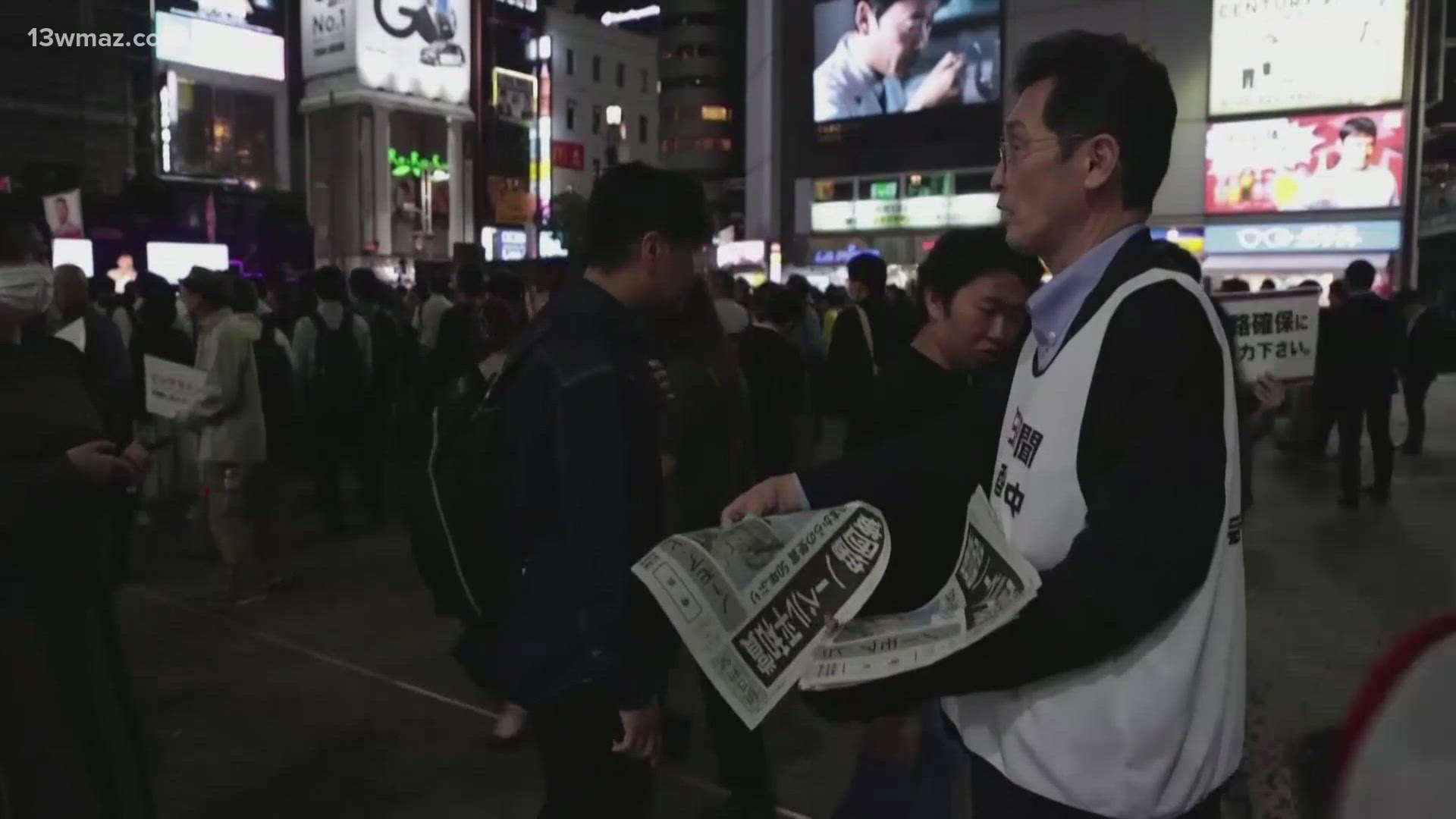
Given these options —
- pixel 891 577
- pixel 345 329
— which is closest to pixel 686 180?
pixel 891 577

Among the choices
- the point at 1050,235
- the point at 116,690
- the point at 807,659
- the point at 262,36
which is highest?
the point at 262,36

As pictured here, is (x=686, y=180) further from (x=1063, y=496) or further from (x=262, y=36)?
(x=262, y=36)

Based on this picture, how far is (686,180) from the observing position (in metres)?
2.57

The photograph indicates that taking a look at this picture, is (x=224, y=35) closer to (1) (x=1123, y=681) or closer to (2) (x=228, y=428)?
(2) (x=228, y=428)

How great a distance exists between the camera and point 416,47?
4372cm

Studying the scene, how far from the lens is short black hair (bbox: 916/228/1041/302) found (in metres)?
2.75

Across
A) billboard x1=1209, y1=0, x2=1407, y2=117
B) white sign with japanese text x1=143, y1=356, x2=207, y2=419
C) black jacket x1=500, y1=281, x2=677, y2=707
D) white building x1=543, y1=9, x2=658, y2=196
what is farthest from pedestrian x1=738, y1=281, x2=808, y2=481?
white building x1=543, y1=9, x2=658, y2=196

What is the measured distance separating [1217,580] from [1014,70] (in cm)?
80

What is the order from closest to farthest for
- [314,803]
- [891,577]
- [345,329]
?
[891,577], [314,803], [345,329]

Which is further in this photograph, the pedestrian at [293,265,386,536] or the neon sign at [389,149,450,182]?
the neon sign at [389,149,450,182]

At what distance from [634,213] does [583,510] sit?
710 millimetres

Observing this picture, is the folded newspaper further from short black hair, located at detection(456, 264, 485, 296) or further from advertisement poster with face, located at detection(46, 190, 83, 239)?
advertisement poster with face, located at detection(46, 190, 83, 239)

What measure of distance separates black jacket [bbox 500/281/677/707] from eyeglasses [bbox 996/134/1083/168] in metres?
0.96

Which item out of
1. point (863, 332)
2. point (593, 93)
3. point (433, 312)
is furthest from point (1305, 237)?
point (593, 93)
